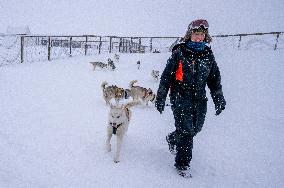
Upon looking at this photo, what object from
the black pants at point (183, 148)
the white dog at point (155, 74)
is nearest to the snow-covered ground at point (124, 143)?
the black pants at point (183, 148)

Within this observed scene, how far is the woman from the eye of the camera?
173 inches

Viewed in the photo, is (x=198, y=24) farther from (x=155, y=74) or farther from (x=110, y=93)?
(x=155, y=74)

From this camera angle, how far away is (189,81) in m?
4.40

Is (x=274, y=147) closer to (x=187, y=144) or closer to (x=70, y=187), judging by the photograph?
(x=187, y=144)

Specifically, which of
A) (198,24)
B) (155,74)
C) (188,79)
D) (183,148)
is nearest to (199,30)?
(198,24)

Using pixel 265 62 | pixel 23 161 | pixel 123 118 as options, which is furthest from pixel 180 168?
pixel 265 62

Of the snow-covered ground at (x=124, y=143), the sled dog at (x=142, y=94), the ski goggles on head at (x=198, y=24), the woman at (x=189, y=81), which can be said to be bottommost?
the snow-covered ground at (x=124, y=143)

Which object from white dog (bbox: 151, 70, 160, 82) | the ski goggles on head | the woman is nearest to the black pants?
the woman

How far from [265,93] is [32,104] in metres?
8.72

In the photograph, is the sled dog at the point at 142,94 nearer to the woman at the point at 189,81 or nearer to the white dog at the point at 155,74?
the white dog at the point at 155,74

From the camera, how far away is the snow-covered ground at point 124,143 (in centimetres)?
445

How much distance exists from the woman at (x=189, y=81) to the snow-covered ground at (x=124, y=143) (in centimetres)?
87

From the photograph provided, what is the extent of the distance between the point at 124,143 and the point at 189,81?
213 cm

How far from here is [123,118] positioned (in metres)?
5.09
